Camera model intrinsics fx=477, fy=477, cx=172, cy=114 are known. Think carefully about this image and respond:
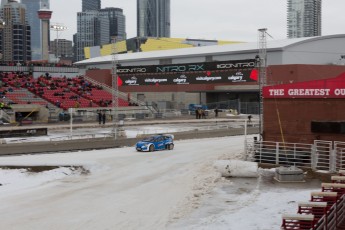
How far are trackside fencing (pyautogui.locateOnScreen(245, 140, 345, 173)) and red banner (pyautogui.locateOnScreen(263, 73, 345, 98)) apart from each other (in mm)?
3111

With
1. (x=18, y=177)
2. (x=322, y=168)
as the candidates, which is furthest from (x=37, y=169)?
(x=322, y=168)

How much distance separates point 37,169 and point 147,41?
133170 mm

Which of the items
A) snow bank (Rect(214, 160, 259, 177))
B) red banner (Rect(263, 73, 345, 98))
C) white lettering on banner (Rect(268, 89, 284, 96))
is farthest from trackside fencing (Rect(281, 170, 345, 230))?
white lettering on banner (Rect(268, 89, 284, 96))

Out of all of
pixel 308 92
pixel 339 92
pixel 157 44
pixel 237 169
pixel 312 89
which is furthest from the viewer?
pixel 157 44

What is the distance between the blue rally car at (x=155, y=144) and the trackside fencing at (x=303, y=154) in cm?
766

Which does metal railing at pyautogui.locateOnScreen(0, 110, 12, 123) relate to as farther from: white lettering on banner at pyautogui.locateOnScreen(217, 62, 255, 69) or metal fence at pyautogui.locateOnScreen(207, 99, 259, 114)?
white lettering on banner at pyautogui.locateOnScreen(217, 62, 255, 69)

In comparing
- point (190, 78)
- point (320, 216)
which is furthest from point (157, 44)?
point (320, 216)

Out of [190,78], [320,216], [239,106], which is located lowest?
[320,216]

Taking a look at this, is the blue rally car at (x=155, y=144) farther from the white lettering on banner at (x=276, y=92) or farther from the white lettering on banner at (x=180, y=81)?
the white lettering on banner at (x=180, y=81)

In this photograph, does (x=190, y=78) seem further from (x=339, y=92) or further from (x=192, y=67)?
(x=339, y=92)

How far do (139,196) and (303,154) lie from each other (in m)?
12.5

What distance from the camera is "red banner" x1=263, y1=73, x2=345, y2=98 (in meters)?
29.0

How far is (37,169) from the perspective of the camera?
26.8 meters

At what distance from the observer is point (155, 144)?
36.8 metres
